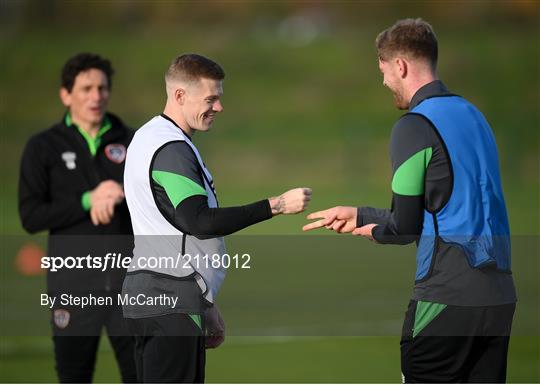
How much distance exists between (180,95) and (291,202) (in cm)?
69

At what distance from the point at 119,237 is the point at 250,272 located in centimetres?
728

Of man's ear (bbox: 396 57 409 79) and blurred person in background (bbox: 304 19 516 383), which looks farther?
man's ear (bbox: 396 57 409 79)

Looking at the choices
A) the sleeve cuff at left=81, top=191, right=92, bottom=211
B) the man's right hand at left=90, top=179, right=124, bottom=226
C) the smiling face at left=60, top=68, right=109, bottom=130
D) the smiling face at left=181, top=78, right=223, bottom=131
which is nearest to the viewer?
the smiling face at left=181, top=78, right=223, bottom=131

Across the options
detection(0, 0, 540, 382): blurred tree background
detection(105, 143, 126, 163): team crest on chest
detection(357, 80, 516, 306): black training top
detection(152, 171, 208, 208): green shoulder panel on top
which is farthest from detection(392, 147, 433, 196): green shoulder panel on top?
detection(0, 0, 540, 382): blurred tree background

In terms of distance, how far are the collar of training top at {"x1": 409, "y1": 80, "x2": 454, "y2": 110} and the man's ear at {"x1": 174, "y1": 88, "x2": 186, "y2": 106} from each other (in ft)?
3.27

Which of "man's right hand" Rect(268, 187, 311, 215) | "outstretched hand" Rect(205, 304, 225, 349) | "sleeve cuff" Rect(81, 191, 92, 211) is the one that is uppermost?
"man's right hand" Rect(268, 187, 311, 215)

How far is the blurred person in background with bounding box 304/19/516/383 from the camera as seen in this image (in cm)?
411

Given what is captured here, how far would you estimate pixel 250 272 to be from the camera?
13008mm

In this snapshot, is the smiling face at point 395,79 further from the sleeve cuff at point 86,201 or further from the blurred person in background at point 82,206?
the sleeve cuff at point 86,201

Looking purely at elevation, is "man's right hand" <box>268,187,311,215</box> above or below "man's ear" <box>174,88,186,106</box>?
below

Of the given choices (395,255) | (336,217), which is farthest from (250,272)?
(336,217)

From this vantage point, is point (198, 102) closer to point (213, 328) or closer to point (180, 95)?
point (180, 95)

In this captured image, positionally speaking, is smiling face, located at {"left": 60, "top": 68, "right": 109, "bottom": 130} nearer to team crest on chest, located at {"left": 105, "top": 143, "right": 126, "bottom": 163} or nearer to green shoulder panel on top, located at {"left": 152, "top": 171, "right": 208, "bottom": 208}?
team crest on chest, located at {"left": 105, "top": 143, "right": 126, "bottom": 163}

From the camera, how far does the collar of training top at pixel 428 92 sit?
4.27 meters
